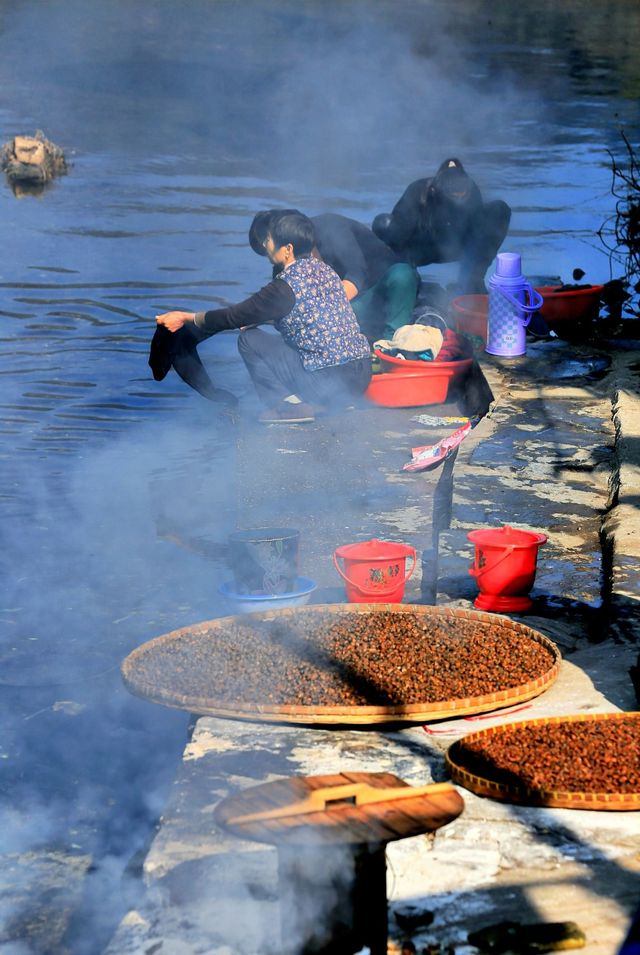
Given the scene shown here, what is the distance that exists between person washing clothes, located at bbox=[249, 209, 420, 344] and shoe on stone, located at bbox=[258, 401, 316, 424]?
0.85 metres

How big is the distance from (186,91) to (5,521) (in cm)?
1681

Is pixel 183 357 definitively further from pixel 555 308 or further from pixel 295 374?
pixel 555 308

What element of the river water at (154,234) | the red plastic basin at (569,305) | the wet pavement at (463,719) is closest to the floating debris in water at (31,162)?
the river water at (154,234)

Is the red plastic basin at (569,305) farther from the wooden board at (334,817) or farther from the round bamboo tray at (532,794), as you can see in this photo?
the wooden board at (334,817)

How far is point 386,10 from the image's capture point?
843 inches

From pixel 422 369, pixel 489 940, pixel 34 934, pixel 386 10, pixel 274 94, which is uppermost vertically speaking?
pixel 386 10

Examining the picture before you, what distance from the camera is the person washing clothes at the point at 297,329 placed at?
5.81m

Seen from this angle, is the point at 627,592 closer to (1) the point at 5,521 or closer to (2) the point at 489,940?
(2) the point at 489,940

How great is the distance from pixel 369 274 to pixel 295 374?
1131mm

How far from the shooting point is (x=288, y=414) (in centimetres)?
625

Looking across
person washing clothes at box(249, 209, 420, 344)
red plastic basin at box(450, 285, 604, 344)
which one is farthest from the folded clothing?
red plastic basin at box(450, 285, 604, 344)

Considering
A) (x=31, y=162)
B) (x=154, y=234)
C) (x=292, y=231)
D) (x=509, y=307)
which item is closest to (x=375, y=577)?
(x=292, y=231)

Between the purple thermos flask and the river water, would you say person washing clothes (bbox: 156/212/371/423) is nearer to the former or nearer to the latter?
the river water

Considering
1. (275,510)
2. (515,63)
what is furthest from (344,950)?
(515,63)
